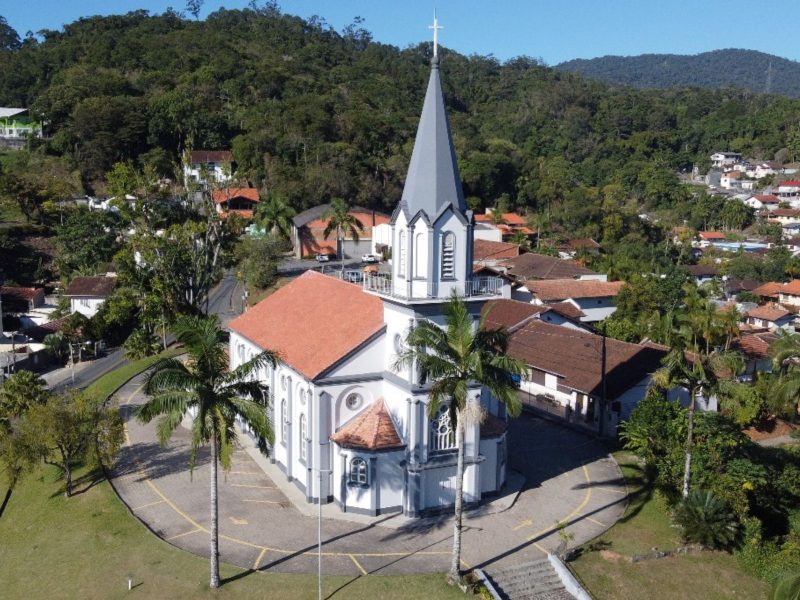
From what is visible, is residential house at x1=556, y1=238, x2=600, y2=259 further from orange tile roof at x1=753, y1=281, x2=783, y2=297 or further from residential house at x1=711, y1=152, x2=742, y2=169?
residential house at x1=711, y1=152, x2=742, y2=169

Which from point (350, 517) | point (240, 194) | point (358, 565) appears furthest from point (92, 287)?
point (358, 565)

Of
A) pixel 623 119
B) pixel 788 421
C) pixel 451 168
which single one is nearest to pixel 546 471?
pixel 451 168

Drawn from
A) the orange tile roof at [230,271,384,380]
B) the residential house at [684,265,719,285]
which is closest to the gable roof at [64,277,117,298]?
the orange tile roof at [230,271,384,380]

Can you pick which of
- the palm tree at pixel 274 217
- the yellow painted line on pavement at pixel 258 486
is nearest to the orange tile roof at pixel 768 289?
the palm tree at pixel 274 217

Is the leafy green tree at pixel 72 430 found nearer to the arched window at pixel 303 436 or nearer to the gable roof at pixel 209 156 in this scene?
the arched window at pixel 303 436

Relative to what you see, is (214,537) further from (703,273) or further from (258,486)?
(703,273)
